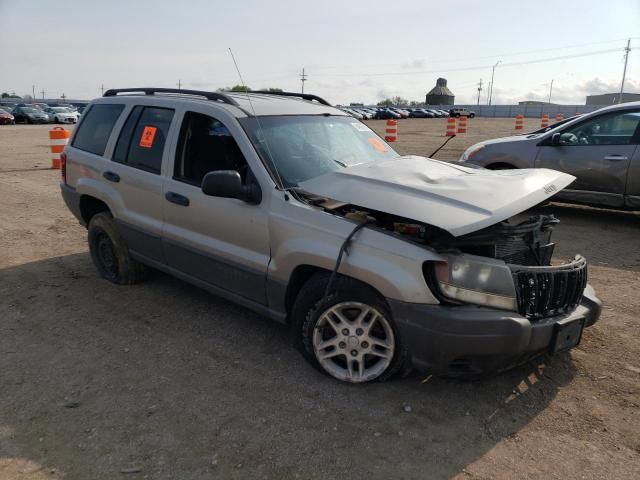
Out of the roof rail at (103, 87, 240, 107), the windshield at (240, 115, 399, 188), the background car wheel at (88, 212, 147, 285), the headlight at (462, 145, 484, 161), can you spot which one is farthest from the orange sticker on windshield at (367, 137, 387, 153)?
the headlight at (462, 145, 484, 161)

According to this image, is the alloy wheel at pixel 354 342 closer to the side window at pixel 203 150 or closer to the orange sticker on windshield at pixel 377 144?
the side window at pixel 203 150

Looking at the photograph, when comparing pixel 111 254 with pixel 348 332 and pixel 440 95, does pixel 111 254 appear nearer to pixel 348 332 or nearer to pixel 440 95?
pixel 348 332

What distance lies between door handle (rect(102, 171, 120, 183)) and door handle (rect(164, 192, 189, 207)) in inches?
30.5

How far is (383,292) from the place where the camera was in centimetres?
299

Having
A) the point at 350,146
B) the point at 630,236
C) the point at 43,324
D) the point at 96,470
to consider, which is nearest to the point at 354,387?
the point at 96,470

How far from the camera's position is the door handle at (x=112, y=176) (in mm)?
4700

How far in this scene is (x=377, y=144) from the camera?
15.2 ft

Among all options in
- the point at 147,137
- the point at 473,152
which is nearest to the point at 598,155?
the point at 473,152

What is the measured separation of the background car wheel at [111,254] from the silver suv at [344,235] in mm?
276

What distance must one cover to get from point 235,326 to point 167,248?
0.86 metres

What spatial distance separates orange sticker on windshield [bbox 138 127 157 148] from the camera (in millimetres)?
4453

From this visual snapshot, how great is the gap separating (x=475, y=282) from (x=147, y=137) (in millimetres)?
3049

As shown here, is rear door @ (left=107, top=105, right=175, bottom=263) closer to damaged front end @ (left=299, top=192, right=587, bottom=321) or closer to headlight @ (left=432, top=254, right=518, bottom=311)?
damaged front end @ (left=299, top=192, right=587, bottom=321)

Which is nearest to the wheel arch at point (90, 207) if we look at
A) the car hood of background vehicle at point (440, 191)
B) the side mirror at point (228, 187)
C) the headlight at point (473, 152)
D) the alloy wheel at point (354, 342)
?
the side mirror at point (228, 187)
